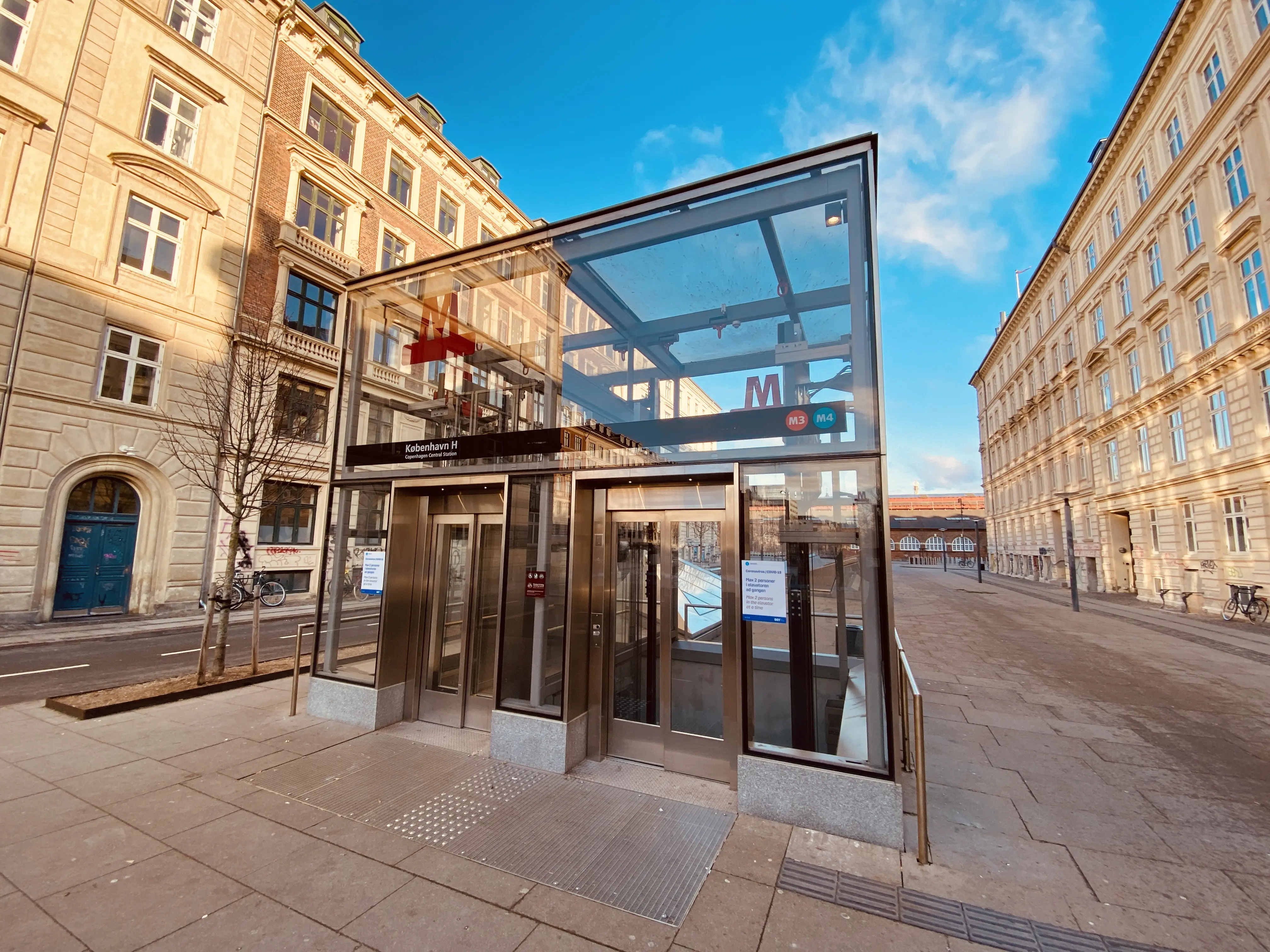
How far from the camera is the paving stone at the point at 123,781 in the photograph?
14.9ft

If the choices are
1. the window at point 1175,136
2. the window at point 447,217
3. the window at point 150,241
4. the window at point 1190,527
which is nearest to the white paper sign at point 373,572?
the window at point 150,241

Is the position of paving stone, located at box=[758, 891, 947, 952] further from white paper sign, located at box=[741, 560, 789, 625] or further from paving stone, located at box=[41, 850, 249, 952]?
paving stone, located at box=[41, 850, 249, 952]

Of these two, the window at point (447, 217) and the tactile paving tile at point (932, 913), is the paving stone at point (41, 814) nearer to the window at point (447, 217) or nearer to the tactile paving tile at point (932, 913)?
the tactile paving tile at point (932, 913)

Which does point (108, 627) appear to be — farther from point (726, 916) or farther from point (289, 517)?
point (726, 916)

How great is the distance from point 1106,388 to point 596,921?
3759cm

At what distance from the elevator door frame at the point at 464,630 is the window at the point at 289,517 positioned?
46.2 ft

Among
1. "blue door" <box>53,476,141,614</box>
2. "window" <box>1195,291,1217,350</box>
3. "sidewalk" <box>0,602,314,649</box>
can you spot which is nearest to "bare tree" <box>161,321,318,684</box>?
"sidewalk" <box>0,602,314,649</box>

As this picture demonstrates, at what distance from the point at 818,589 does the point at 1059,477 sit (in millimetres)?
41009

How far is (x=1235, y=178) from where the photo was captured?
1845 cm

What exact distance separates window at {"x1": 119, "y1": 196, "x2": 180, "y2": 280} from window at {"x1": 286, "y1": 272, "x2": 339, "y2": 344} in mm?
3495

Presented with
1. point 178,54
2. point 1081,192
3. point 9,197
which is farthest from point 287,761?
point 1081,192

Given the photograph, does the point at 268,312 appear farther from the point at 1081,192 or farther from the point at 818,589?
the point at 1081,192

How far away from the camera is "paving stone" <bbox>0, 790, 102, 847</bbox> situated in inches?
155

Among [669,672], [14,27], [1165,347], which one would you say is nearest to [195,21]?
[14,27]
